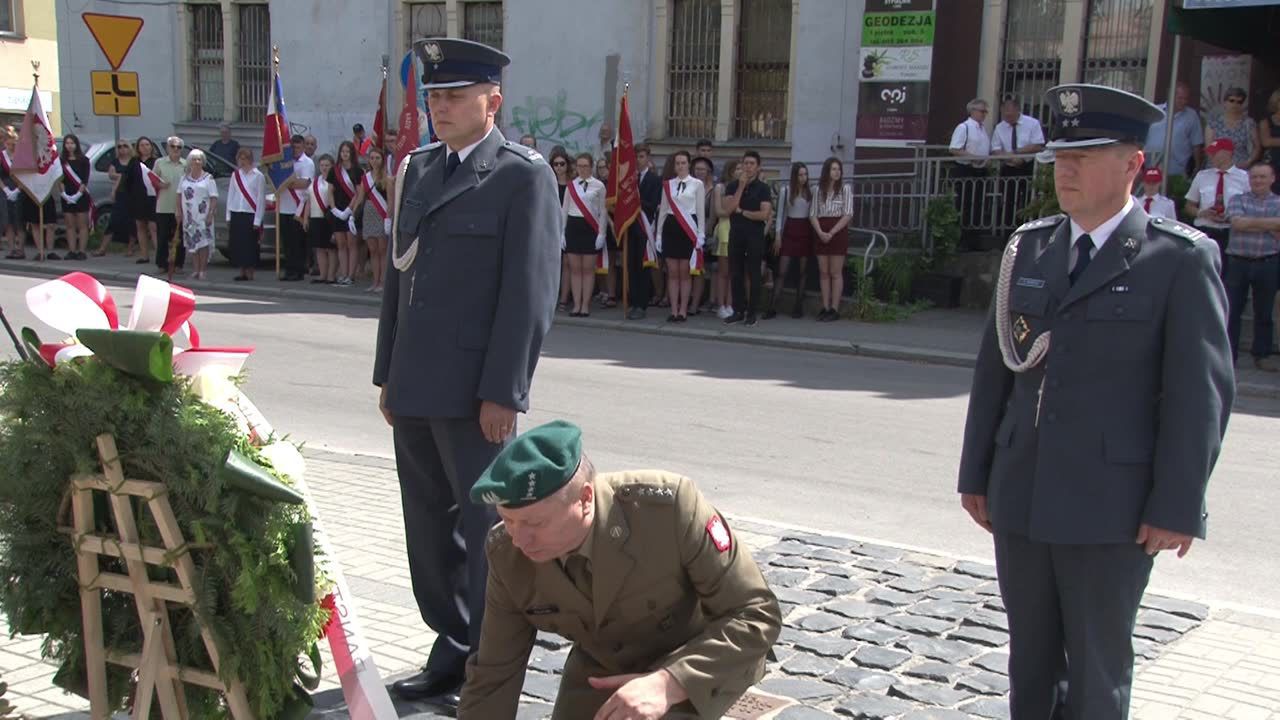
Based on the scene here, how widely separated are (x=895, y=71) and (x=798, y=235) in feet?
12.6

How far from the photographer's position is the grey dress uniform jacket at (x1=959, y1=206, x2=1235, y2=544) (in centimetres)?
355

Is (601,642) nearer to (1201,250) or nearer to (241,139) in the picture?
(1201,250)

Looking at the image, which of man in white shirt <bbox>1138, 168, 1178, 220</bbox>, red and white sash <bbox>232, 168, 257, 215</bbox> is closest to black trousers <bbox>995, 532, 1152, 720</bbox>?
man in white shirt <bbox>1138, 168, 1178, 220</bbox>

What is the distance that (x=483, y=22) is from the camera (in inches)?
945

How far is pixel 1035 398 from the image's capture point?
12.5 ft

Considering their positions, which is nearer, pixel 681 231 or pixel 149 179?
pixel 681 231

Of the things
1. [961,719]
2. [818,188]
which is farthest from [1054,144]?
[818,188]

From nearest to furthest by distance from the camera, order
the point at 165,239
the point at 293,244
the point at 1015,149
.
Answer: the point at 1015,149 → the point at 293,244 → the point at 165,239

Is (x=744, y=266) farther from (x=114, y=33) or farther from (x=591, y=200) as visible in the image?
(x=114, y=33)

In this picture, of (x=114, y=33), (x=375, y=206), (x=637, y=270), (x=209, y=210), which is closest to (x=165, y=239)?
(x=209, y=210)

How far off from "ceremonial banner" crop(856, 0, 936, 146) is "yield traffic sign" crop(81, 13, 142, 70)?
33.3ft

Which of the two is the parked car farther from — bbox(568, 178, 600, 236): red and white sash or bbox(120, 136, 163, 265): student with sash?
bbox(568, 178, 600, 236): red and white sash

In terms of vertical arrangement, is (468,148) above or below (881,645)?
above

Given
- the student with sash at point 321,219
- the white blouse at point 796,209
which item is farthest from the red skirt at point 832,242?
→ the student with sash at point 321,219
